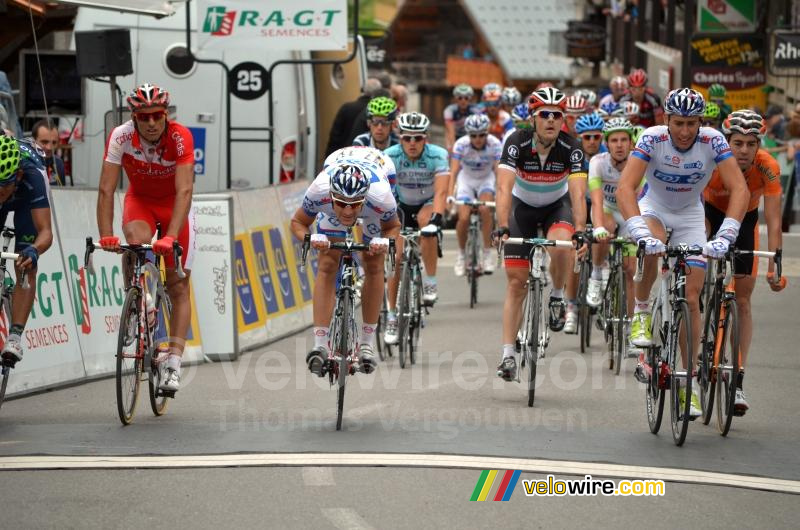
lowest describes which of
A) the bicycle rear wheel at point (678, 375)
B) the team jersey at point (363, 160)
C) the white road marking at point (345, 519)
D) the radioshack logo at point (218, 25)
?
the white road marking at point (345, 519)

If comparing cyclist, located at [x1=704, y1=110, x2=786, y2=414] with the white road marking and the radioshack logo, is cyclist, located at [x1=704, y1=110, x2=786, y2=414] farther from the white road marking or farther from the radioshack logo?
the radioshack logo

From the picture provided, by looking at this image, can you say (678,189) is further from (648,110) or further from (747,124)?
(648,110)

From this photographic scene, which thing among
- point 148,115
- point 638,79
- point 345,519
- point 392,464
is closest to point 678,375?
point 392,464

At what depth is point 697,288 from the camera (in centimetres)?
958

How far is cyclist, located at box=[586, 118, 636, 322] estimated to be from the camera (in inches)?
492

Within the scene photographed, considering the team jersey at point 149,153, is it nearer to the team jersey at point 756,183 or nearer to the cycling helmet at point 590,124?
the team jersey at point 756,183

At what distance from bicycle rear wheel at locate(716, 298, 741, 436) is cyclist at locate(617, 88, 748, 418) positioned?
6.4 inches

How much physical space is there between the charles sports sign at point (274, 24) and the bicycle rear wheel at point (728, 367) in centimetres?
842

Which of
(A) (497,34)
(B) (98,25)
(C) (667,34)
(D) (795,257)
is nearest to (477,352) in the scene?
(B) (98,25)

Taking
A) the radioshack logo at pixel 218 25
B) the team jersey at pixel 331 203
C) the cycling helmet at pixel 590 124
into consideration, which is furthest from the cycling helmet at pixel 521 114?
the team jersey at pixel 331 203

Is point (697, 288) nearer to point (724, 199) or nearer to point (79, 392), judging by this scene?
point (724, 199)

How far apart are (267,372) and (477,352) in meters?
2.04

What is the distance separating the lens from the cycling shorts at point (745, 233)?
1009 cm

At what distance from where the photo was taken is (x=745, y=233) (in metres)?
10.4
